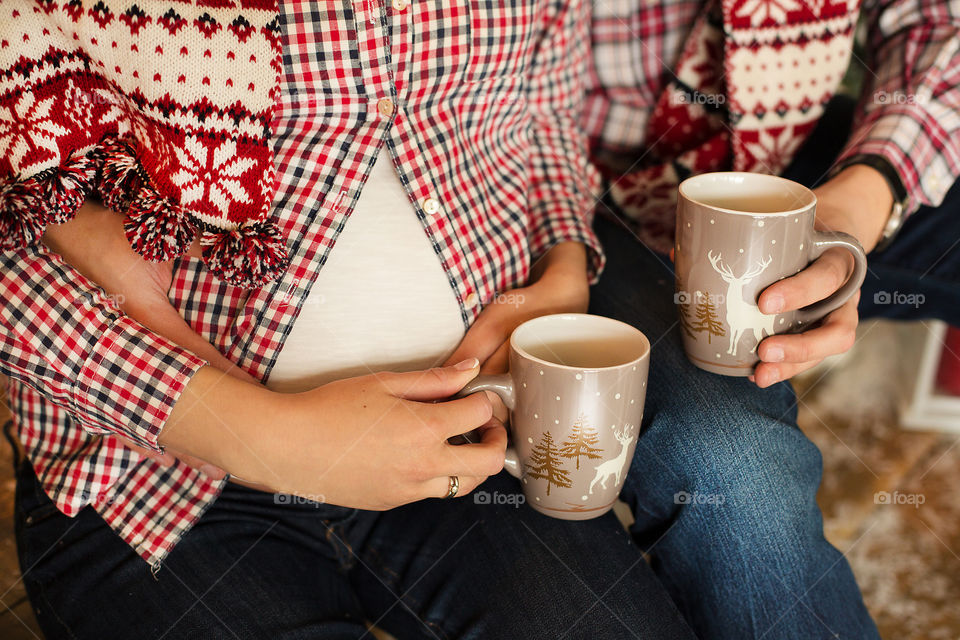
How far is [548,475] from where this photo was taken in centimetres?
63

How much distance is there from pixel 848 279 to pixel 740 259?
0.37ft

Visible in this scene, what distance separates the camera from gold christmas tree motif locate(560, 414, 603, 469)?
0.58 meters

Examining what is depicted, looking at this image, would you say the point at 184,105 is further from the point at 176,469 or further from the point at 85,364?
the point at 176,469

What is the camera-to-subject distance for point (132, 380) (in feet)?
1.95

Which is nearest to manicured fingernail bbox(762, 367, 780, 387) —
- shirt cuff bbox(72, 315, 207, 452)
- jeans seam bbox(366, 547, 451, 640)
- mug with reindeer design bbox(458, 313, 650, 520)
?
mug with reindeer design bbox(458, 313, 650, 520)

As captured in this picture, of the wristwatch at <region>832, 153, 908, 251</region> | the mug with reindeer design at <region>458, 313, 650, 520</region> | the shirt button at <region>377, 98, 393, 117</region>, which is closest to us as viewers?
the mug with reindeer design at <region>458, 313, 650, 520</region>

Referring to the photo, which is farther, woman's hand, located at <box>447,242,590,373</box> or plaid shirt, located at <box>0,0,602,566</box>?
woman's hand, located at <box>447,242,590,373</box>

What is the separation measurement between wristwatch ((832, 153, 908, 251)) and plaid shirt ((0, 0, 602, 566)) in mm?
398

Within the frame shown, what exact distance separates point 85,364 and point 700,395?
554 millimetres

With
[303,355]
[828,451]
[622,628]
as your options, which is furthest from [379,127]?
[828,451]

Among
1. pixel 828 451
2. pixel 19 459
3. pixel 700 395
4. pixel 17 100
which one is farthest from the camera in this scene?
pixel 828 451

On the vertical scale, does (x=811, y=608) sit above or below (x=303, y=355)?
Result: below

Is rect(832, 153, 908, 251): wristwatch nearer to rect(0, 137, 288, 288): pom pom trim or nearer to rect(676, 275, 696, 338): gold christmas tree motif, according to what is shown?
rect(676, 275, 696, 338): gold christmas tree motif

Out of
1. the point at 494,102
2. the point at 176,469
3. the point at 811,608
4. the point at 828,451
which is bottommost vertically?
the point at 828,451
